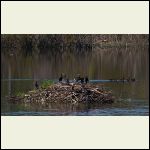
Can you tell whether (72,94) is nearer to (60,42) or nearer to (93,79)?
(93,79)

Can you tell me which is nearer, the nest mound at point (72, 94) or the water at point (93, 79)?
the water at point (93, 79)

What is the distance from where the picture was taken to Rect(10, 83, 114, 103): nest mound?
35531 millimetres

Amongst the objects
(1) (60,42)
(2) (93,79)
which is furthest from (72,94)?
(1) (60,42)

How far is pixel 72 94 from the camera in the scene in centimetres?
3572

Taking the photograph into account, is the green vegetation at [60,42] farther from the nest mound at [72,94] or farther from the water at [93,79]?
the nest mound at [72,94]

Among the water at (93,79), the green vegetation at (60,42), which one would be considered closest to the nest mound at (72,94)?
the water at (93,79)

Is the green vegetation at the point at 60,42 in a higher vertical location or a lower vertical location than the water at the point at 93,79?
higher

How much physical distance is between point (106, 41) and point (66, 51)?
6512 millimetres

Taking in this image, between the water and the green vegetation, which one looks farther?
the green vegetation

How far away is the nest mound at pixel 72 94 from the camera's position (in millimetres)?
35531

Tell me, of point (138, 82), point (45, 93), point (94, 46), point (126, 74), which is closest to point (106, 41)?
point (94, 46)

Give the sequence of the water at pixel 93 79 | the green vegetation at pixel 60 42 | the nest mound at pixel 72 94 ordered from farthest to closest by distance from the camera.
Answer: the green vegetation at pixel 60 42
the nest mound at pixel 72 94
the water at pixel 93 79

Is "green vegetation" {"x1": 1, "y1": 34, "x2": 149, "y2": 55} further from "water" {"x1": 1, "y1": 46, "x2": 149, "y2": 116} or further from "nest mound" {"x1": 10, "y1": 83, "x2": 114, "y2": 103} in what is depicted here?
"nest mound" {"x1": 10, "y1": 83, "x2": 114, "y2": 103}

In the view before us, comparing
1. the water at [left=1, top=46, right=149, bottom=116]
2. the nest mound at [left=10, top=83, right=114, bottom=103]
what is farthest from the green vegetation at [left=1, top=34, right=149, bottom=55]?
the nest mound at [left=10, top=83, right=114, bottom=103]
